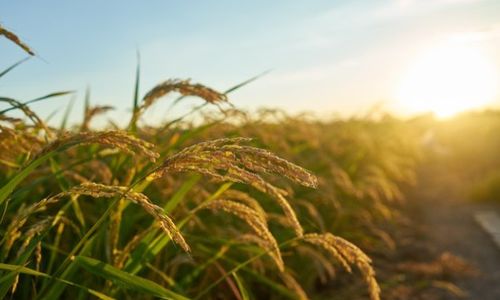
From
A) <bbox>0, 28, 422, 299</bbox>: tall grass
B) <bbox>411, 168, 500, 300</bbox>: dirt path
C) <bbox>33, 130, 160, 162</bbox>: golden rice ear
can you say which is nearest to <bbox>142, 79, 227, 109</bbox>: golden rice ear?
<bbox>0, 28, 422, 299</bbox>: tall grass

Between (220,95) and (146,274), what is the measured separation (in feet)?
3.96

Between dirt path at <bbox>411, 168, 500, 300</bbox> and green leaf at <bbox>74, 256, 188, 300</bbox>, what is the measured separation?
321cm

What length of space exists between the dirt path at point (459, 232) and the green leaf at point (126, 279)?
3.21m

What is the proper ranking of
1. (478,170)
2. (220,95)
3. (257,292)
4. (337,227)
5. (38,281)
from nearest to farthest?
(220,95)
(38,281)
(257,292)
(337,227)
(478,170)

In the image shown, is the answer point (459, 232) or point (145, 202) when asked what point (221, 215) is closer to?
point (145, 202)

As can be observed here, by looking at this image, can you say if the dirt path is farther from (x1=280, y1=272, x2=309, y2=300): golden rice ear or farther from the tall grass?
(x1=280, y1=272, x2=309, y2=300): golden rice ear

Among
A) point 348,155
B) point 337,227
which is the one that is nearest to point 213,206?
point 337,227

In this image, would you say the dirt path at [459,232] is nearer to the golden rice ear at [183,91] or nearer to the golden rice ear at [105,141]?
the golden rice ear at [183,91]

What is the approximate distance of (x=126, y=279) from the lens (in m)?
1.64

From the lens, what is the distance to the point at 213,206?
1800 millimetres

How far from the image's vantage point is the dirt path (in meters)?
4.55

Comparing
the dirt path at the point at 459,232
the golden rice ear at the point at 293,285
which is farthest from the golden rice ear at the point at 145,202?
the dirt path at the point at 459,232

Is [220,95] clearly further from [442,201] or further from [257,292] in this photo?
[442,201]

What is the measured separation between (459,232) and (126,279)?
5.49 meters
